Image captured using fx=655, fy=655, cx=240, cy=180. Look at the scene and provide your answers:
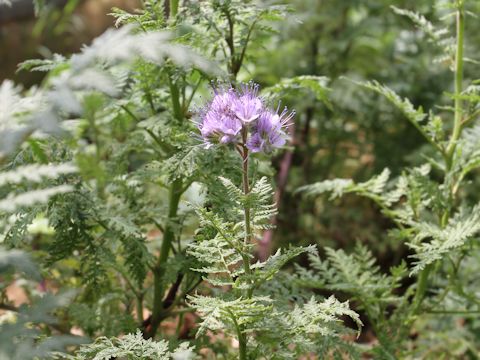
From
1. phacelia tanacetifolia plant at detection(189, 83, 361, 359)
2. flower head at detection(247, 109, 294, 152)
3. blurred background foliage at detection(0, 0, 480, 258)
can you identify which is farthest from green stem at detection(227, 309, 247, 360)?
blurred background foliage at detection(0, 0, 480, 258)

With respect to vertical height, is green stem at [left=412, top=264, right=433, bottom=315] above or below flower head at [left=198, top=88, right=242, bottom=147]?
below

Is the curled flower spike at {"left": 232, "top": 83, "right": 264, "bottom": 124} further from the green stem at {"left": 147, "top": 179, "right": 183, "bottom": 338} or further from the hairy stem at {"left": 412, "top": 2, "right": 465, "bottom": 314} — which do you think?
the hairy stem at {"left": 412, "top": 2, "right": 465, "bottom": 314}

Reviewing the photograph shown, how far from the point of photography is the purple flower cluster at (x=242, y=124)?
1146 millimetres

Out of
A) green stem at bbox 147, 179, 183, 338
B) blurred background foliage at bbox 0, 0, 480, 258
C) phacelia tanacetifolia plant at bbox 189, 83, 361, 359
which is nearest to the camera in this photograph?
phacelia tanacetifolia plant at bbox 189, 83, 361, 359

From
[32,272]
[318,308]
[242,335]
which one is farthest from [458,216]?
[32,272]

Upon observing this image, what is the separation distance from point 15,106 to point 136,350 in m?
0.50

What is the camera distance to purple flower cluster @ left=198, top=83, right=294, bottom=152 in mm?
Answer: 1146

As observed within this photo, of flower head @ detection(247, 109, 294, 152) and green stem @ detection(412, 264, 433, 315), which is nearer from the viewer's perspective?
flower head @ detection(247, 109, 294, 152)

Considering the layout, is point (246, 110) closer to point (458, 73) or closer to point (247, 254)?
point (247, 254)

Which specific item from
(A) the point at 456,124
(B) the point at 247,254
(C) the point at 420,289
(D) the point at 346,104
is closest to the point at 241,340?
(B) the point at 247,254

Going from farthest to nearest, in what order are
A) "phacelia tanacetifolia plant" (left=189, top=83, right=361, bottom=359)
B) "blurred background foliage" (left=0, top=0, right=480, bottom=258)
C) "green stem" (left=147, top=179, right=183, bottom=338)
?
"blurred background foliage" (left=0, top=0, right=480, bottom=258)
"green stem" (left=147, top=179, right=183, bottom=338)
"phacelia tanacetifolia plant" (left=189, top=83, right=361, bottom=359)

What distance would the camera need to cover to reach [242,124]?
1150 millimetres

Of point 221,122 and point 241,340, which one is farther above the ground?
point 221,122

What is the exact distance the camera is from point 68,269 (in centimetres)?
192
